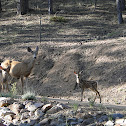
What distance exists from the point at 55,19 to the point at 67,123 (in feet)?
65.0

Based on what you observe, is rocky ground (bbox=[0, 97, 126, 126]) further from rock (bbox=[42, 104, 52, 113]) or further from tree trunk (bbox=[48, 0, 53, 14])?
tree trunk (bbox=[48, 0, 53, 14])

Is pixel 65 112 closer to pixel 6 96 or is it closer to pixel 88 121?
pixel 88 121

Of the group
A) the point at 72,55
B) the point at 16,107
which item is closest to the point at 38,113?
the point at 16,107

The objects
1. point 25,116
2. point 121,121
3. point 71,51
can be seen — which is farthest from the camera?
point 71,51

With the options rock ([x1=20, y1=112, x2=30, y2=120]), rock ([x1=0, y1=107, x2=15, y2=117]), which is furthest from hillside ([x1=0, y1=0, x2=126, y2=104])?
rock ([x1=0, y1=107, x2=15, y2=117])

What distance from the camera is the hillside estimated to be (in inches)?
669

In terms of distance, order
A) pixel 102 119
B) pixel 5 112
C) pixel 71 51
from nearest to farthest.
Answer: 1. pixel 102 119
2. pixel 5 112
3. pixel 71 51

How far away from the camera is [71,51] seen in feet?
64.5

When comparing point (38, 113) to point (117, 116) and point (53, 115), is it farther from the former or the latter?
point (117, 116)

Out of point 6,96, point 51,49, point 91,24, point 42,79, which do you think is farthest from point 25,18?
point 6,96

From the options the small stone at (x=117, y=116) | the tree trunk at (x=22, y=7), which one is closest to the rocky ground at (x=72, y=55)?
the small stone at (x=117, y=116)

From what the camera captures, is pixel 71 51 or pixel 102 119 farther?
pixel 71 51

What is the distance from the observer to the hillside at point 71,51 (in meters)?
17.0

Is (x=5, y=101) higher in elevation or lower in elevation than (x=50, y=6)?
lower
